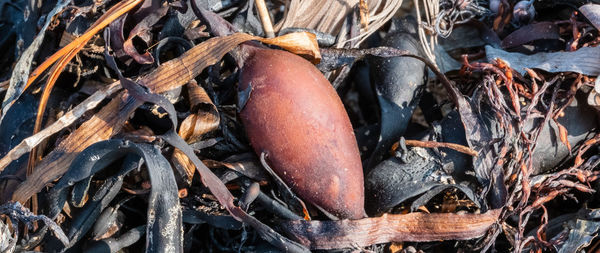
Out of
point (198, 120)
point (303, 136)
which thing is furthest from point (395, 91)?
point (198, 120)

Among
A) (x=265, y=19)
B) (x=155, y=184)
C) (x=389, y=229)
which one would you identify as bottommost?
(x=389, y=229)

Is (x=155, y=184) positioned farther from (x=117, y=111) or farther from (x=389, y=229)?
(x=389, y=229)

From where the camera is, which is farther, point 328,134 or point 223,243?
point 223,243

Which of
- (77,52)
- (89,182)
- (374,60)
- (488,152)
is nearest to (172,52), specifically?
(77,52)

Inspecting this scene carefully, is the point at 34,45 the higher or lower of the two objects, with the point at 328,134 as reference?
higher

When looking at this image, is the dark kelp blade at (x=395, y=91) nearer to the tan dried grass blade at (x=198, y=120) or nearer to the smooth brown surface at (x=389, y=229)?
the smooth brown surface at (x=389, y=229)

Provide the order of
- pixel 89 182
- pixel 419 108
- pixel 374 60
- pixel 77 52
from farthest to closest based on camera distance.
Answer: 1. pixel 419 108
2. pixel 374 60
3. pixel 77 52
4. pixel 89 182

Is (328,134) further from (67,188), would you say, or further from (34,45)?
(34,45)

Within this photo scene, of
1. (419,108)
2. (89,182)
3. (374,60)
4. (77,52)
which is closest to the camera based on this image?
(89,182)
